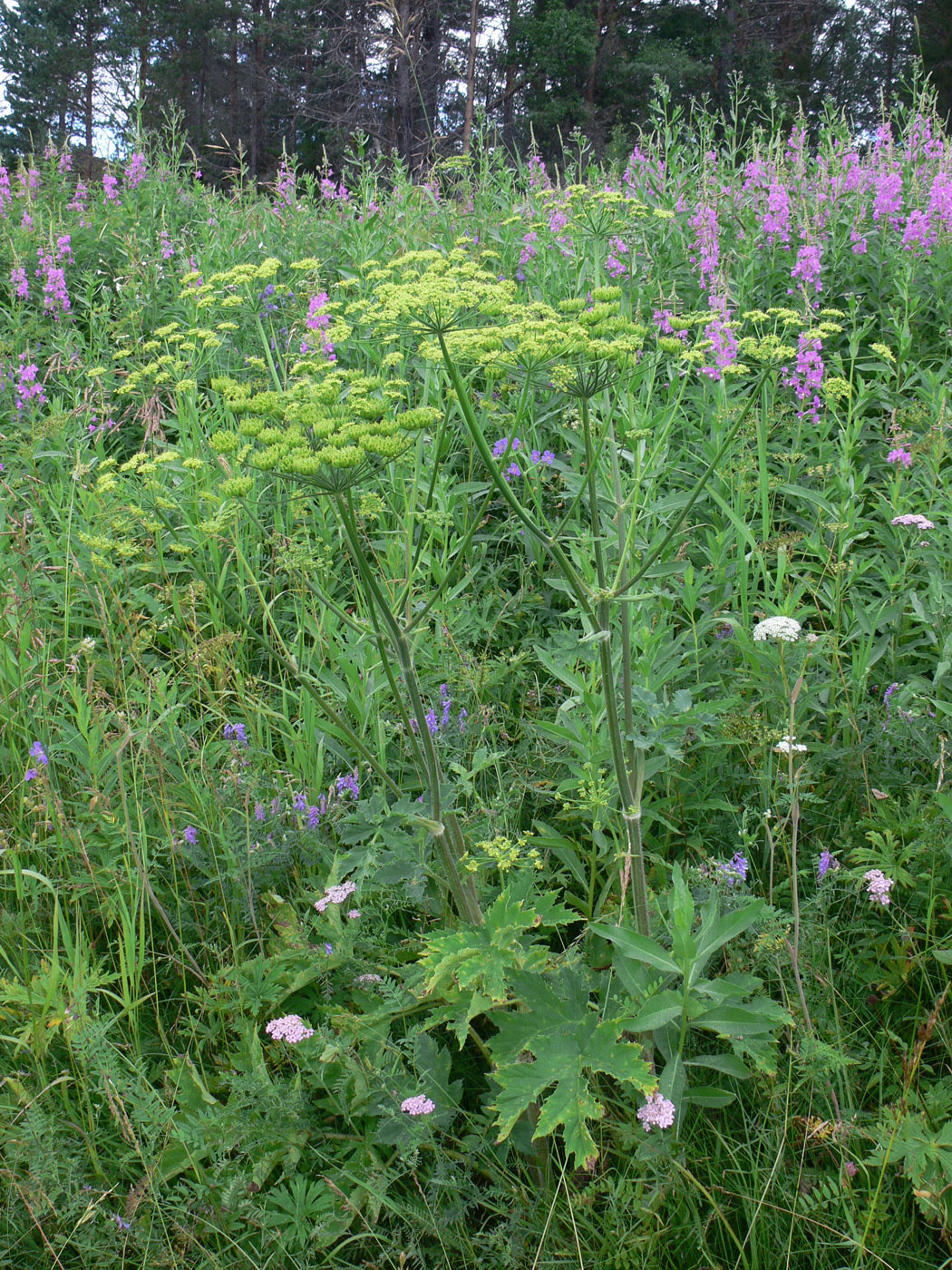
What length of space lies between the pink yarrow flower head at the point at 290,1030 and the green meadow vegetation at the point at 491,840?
12 millimetres

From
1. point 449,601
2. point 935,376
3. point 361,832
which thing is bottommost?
point 361,832

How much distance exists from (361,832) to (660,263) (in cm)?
421

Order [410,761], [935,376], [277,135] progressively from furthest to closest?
[277,135]
[935,376]
[410,761]

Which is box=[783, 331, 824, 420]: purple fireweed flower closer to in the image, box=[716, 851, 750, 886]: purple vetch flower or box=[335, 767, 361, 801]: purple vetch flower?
box=[716, 851, 750, 886]: purple vetch flower

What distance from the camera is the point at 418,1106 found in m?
1.61

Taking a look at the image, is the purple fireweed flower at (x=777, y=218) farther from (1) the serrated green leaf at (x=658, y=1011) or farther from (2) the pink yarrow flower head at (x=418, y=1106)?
(2) the pink yarrow flower head at (x=418, y=1106)

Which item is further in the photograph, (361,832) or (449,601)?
(449,601)

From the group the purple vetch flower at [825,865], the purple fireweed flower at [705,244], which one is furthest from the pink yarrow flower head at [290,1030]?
the purple fireweed flower at [705,244]

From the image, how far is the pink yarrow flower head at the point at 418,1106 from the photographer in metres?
1.60

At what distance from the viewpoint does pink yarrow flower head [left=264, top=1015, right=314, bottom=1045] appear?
1.71m

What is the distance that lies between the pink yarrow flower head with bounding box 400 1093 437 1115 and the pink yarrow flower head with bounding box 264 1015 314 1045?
239mm

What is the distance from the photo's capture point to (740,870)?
6.42 ft

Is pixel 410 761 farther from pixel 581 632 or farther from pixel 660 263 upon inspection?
pixel 660 263

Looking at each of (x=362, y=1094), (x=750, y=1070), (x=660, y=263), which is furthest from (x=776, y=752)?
(x=660, y=263)
